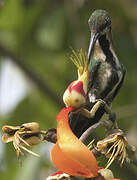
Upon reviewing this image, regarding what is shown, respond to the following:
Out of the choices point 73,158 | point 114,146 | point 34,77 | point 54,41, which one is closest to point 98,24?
point 114,146

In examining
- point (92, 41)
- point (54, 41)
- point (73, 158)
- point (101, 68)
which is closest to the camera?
point (73, 158)

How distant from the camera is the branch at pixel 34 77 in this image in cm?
380

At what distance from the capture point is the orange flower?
65.1 inches

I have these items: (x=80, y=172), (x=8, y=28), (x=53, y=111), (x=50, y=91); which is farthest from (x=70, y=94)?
(x=8, y=28)

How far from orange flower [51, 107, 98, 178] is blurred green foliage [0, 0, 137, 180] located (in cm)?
237

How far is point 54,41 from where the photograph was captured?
14.6ft

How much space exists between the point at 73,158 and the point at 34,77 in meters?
2.23

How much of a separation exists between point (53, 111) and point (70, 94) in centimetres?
264

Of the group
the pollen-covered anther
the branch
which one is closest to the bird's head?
the pollen-covered anther

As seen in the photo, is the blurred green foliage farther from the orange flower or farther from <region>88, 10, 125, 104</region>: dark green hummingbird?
the orange flower

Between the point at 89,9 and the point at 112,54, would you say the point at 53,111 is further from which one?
the point at 112,54

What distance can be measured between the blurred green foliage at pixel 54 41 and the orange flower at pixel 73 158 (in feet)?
7.77

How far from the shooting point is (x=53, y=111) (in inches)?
173

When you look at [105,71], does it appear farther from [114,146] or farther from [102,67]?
[114,146]
